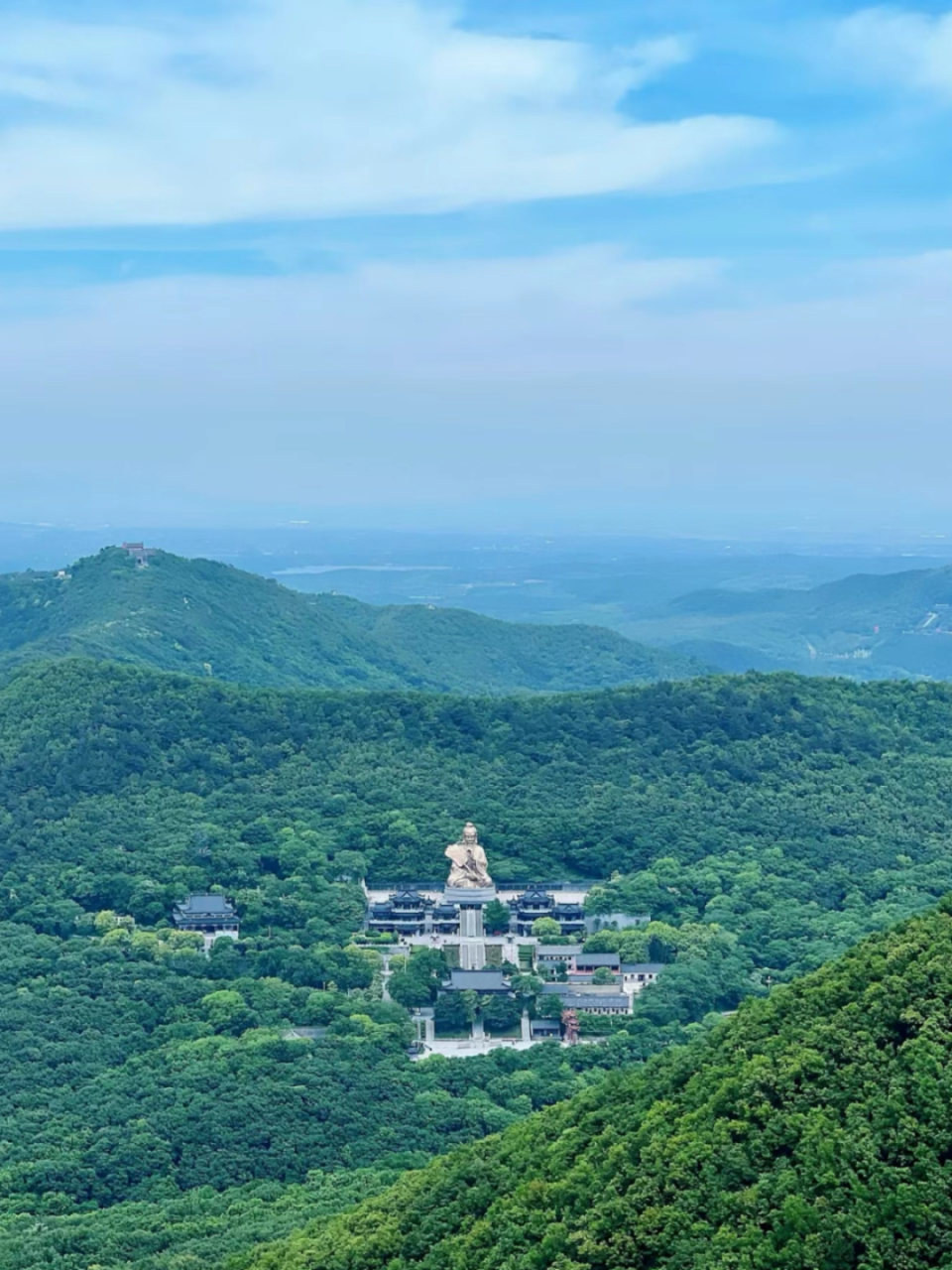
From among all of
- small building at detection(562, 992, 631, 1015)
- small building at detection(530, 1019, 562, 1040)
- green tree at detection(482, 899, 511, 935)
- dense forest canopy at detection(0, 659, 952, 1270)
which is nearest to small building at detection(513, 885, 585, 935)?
green tree at detection(482, 899, 511, 935)

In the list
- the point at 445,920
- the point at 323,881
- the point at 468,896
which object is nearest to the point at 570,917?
the point at 468,896

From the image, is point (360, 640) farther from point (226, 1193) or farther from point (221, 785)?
point (226, 1193)

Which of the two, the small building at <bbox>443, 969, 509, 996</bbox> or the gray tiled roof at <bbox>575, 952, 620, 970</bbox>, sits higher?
the gray tiled roof at <bbox>575, 952, 620, 970</bbox>

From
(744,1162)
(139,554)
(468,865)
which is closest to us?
(744,1162)

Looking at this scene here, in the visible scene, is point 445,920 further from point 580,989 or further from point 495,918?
point 580,989

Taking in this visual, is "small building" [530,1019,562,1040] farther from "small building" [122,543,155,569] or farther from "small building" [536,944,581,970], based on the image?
"small building" [122,543,155,569]
